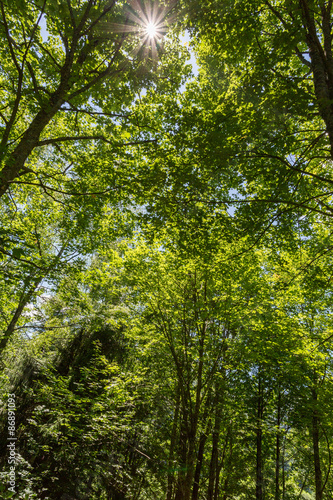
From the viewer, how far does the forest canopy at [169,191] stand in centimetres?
378

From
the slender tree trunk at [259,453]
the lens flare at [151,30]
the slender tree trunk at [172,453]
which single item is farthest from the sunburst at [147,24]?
the slender tree trunk at [259,453]

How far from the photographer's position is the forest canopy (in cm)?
378

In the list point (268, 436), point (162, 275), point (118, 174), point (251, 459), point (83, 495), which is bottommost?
point (83, 495)

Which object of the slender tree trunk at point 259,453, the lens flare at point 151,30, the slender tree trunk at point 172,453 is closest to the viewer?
the lens flare at point 151,30

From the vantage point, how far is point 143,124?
5344mm

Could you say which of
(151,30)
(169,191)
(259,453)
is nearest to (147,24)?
(151,30)

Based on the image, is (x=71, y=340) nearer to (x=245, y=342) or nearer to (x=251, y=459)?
(x=245, y=342)

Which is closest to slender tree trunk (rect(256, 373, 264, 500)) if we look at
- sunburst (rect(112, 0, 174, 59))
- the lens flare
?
sunburst (rect(112, 0, 174, 59))

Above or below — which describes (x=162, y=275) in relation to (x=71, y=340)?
above

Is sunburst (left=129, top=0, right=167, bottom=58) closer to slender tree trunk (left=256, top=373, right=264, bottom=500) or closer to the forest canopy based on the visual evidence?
the forest canopy

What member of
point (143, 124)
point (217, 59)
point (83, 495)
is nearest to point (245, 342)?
point (83, 495)

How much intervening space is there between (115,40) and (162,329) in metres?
7.29

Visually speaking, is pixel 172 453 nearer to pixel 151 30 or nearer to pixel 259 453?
pixel 259 453

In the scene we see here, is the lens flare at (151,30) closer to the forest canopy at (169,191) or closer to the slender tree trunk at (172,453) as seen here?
the forest canopy at (169,191)
